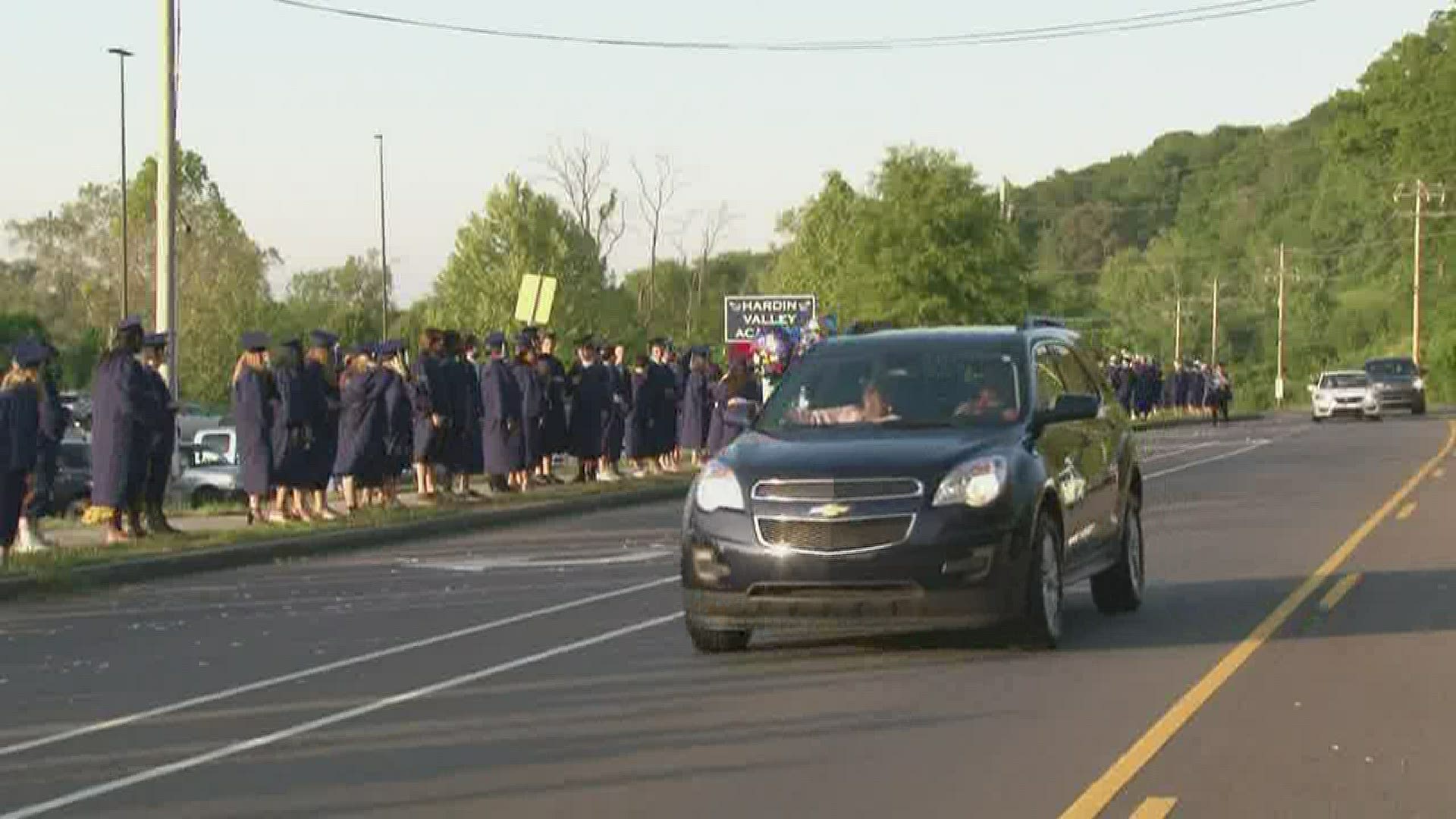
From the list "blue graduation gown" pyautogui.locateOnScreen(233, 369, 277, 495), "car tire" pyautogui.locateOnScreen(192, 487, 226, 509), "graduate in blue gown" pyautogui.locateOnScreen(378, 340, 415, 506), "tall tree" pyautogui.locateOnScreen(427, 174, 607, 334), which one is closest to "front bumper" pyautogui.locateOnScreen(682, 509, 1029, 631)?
"blue graduation gown" pyautogui.locateOnScreen(233, 369, 277, 495)

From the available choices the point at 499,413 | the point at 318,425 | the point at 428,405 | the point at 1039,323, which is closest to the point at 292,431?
the point at 318,425

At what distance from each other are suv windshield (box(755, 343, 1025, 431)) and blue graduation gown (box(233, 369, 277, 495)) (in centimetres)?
1037

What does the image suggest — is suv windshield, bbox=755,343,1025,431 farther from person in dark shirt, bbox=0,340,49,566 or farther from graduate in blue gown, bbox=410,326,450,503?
graduate in blue gown, bbox=410,326,450,503

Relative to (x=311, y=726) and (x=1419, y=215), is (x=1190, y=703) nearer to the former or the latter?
(x=311, y=726)

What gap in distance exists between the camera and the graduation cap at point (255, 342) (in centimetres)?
2305

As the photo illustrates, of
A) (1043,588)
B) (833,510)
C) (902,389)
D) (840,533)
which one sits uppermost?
(902,389)

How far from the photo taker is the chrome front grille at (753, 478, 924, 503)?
1223cm

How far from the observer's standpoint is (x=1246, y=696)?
11.1 metres

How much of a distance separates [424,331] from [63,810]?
18.4m

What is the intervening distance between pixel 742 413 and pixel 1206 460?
2537 centimetres

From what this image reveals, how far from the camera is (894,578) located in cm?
1217

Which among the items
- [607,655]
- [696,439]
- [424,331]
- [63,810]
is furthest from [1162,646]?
[696,439]

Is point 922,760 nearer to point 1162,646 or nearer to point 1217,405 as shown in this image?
point 1162,646

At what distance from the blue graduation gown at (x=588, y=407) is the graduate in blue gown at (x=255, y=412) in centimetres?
763
